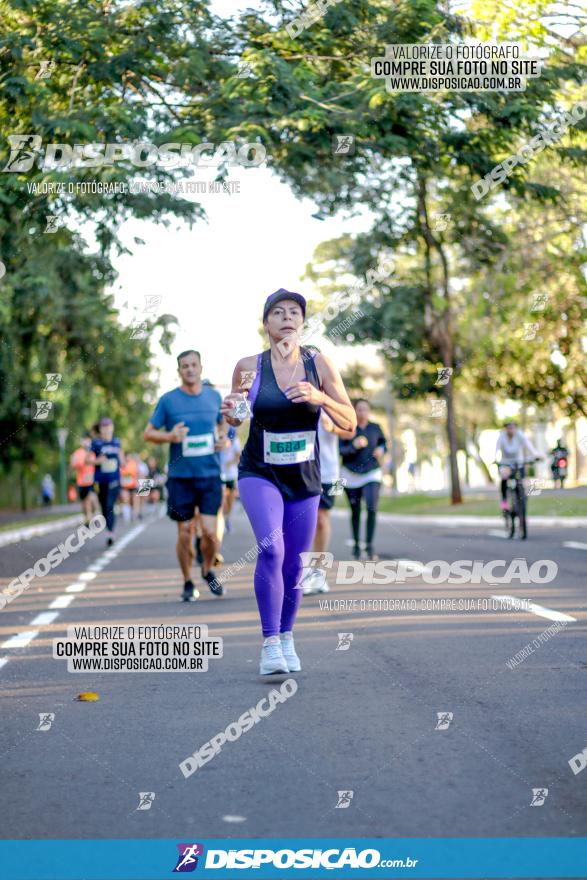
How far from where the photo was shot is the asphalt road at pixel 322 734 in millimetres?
4668

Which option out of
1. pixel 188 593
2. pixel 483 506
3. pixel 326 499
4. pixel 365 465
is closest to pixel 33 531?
pixel 483 506

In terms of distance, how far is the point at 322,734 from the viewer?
6.07m

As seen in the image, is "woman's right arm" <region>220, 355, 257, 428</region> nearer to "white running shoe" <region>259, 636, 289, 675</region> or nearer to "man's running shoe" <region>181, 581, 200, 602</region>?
"white running shoe" <region>259, 636, 289, 675</region>

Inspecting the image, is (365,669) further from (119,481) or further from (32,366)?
(32,366)

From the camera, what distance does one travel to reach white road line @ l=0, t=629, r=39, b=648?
372 inches

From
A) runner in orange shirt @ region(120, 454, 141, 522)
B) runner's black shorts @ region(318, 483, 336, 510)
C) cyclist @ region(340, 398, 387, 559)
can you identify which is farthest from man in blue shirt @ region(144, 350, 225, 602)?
runner in orange shirt @ region(120, 454, 141, 522)

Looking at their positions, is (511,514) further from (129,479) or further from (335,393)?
(335,393)

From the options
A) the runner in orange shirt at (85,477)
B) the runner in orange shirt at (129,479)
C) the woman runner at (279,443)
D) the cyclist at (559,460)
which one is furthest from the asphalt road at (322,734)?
the runner in orange shirt at (129,479)

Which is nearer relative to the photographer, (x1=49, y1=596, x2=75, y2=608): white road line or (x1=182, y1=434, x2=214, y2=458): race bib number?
(x1=182, y1=434, x2=214, y2=458): race bib number

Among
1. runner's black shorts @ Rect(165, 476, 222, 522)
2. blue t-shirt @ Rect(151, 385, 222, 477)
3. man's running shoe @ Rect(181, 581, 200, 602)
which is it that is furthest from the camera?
man's running shoe @ Rect(181, 581, 200, 602)

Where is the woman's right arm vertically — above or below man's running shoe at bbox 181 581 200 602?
above

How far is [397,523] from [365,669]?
23.9 metres

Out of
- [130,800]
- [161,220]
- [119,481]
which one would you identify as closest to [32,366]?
[119,481]

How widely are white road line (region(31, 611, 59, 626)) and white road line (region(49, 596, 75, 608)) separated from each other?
511 mm
